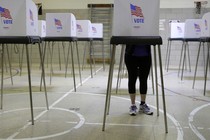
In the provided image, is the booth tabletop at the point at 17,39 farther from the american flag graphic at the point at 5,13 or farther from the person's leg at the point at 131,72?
the person's leg at the point at 131,72

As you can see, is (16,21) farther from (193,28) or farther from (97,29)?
(97,29)

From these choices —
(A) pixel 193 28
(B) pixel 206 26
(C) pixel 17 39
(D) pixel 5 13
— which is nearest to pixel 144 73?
(C) pixel 17 39

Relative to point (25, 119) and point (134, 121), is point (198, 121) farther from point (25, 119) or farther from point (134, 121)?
point (25, 119)

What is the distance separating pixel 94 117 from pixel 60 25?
172 cm

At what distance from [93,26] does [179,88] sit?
2821 millimetres

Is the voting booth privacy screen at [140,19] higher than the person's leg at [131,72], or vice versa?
the voting booth privacy screen at [140,19]

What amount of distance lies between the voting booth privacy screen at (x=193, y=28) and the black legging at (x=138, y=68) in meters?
2.93

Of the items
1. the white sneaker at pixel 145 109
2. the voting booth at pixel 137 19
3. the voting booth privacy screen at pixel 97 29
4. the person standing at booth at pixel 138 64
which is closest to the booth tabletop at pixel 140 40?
the voting booth at pixel 137 19

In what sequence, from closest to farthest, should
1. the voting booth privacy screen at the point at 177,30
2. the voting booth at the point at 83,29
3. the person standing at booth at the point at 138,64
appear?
the person standing at booth at the point at 138,64 → the voting booth at the point at 83,29 → the voting booth privacy screen at the point at 177,30

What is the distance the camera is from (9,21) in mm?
2383

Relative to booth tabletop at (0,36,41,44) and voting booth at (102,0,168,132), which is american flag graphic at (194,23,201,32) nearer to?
voting booth at (102,0,168,132)

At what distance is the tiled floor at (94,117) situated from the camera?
84.0 inches

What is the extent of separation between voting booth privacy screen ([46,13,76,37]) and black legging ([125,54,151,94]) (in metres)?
1.44

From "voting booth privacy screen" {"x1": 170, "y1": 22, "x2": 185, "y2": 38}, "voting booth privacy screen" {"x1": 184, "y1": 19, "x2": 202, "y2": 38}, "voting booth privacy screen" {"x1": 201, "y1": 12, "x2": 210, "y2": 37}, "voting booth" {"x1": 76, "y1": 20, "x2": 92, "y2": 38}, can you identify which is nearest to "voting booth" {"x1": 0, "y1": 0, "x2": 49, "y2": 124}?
"voting booth privacy screen" {"x1": 201, "y1": 12, "x2": 210, "y2": 37}
